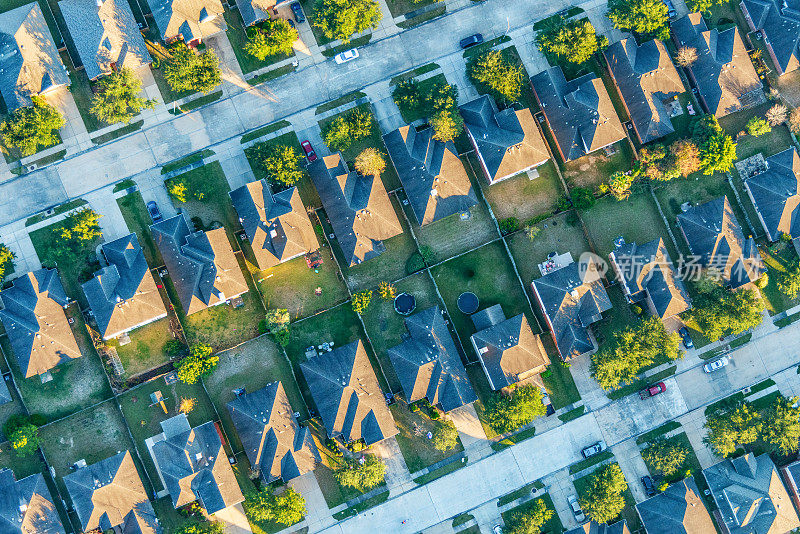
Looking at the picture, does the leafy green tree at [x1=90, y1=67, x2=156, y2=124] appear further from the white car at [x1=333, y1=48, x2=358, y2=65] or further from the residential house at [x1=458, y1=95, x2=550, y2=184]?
the residential house at [x1=458, y1=95, x2=550, y2=184]

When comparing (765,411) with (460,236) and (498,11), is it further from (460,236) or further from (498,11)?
(498,11)

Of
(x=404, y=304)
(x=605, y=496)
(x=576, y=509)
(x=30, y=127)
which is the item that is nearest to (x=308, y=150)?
(x=404, y=304)

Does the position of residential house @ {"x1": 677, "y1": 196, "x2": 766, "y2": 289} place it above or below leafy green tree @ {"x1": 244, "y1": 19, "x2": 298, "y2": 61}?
below

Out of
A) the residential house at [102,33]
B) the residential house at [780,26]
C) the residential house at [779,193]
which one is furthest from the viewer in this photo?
the residential house at [780,26]

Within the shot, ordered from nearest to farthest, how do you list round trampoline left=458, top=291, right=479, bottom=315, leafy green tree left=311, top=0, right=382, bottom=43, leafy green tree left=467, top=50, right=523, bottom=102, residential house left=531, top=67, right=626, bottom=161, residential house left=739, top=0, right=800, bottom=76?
1. leafy green tree left=311, top=0, right=382, bottom=43
2. leafy green tree left=467, top=50, right=523, bottom=102
3. residential house left=531, top=67, right=626, bottom=161
4. round trampoline left=458, top=291, right=479, bottom=315
5. residential house left=739, top=0, right=800, bottom=76

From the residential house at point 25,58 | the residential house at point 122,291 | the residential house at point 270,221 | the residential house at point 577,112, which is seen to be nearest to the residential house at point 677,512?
the residential house at point 577,112

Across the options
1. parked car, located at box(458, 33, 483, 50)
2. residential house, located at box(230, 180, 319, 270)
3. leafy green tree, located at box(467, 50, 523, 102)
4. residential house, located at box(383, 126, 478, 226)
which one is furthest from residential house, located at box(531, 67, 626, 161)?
residential house, located at box(230, 180, 319, 270)

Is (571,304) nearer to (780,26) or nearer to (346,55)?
(346,55)

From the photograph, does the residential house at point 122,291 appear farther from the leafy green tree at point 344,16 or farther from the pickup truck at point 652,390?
the pickup truck at point 652,390
